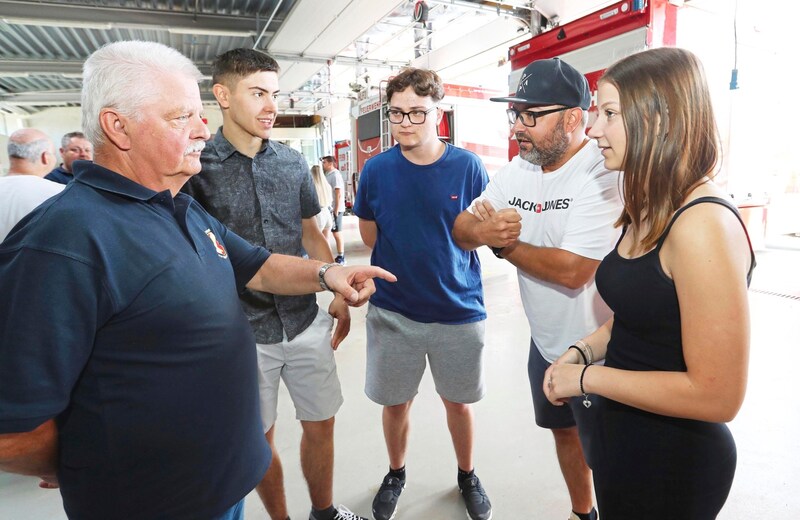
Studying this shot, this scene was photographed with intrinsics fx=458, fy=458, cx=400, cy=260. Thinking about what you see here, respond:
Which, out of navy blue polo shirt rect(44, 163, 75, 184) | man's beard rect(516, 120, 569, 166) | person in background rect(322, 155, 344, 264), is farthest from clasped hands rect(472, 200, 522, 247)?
person in background rect(322, 155, 344, 264)

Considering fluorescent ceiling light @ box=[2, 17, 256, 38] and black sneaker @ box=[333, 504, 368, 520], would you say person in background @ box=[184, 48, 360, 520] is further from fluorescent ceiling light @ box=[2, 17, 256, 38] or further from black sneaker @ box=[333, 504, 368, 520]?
fluorescent ceiling light @ box=[2, 17, 256, 38]

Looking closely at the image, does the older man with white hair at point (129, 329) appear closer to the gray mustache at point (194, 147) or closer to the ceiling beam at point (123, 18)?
the gray mustache at point (194, 147)

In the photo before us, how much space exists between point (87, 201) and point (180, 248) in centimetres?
21

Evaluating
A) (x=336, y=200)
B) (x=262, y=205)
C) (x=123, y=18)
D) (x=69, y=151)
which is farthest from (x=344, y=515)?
(x=123, y=18)

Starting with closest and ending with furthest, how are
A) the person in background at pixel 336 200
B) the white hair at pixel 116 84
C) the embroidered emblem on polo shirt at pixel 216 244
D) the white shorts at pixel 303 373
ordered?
the white hair at pixel 116 84 < the embroidered emblem on polo shirt at pixel 216 244 < the white shorts at pixel 303 373 < the person in background at pixel 336 200

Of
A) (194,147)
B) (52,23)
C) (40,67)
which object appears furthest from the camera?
(40,67)

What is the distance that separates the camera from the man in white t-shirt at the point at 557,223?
1.70 m

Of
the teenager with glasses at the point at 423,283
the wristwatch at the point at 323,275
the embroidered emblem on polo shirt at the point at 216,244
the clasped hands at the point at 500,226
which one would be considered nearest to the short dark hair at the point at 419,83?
the teenager with glasses at the point at 423,283

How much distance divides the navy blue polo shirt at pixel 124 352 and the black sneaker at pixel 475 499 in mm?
1396

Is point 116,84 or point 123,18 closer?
point 116,84

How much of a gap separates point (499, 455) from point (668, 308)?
1.96 metres

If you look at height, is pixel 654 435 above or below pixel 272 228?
below

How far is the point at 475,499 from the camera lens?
7.45 ft

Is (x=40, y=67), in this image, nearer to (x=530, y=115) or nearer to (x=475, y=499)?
(x=530, y=115)
